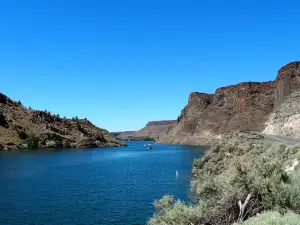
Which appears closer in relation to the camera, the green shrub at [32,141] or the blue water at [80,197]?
the blue water at [80,197]

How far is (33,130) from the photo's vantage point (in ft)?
539

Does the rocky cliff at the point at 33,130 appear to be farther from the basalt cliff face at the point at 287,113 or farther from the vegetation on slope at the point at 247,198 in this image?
the vegetation on slope at the point at 247,198

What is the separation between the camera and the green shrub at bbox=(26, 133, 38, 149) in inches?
5768

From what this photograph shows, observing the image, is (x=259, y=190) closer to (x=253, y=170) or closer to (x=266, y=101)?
(x=253, y=170)

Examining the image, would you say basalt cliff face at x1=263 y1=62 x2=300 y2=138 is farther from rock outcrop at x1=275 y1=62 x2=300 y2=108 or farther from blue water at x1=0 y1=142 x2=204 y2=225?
blue water at x1=0 y1=142 x2=204 y2=225

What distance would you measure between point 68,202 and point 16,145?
111018 mm

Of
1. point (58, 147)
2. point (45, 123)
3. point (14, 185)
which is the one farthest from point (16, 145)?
point (14, 185)

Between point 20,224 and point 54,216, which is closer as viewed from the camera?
point 20,224

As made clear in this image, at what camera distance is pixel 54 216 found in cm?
3231

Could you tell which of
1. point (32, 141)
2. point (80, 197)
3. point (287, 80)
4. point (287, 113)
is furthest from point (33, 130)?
point (80, 197)

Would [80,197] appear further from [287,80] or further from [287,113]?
[287,80]

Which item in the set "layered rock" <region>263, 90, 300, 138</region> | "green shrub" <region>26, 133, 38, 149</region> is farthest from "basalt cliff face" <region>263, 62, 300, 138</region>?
"green shrub" <region>26, 133, 38, 149</region>

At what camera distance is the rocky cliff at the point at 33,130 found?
14638 centimetres

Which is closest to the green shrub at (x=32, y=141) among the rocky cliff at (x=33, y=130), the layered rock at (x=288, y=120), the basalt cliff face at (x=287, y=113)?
the rocky cliff at (x=33, y=130)
